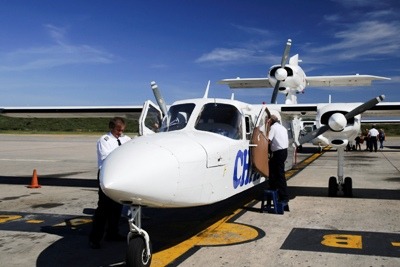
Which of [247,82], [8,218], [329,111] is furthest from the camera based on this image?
[247,82]

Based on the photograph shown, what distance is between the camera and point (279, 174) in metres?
8.98

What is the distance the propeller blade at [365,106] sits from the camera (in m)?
9.88

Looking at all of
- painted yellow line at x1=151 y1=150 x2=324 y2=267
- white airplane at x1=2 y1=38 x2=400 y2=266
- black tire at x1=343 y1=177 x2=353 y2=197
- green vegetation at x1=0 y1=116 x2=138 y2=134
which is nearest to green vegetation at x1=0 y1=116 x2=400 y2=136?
green vegetation at x1=0 y1=116 x2=138 y2=134

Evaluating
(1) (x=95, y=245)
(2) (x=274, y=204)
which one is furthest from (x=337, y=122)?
(1) (x=95, y=245)

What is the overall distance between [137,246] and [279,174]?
4.63 metres

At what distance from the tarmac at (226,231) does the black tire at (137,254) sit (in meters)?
0.41

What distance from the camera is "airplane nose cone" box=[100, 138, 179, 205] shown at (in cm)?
467

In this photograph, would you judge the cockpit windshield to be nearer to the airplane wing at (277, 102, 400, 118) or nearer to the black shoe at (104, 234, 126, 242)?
the black shoe at (104, 234, 126, 242)

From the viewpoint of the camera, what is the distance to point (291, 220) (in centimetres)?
812

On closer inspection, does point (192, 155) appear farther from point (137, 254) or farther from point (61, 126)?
point (61, 126)

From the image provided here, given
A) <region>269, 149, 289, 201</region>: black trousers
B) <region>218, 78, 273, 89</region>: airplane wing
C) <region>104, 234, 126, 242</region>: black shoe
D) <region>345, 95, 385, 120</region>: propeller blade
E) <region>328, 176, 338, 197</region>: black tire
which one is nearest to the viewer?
<region>104, 234, 126, 242</region>: black shoe

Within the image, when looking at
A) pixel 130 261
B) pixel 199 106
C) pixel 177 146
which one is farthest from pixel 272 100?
pixel 130 261

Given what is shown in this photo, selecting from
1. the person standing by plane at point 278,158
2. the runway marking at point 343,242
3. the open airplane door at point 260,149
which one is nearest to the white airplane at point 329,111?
the person standing by plane at point 278,158

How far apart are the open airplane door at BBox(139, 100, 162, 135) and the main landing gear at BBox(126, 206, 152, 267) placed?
2.53 meters
